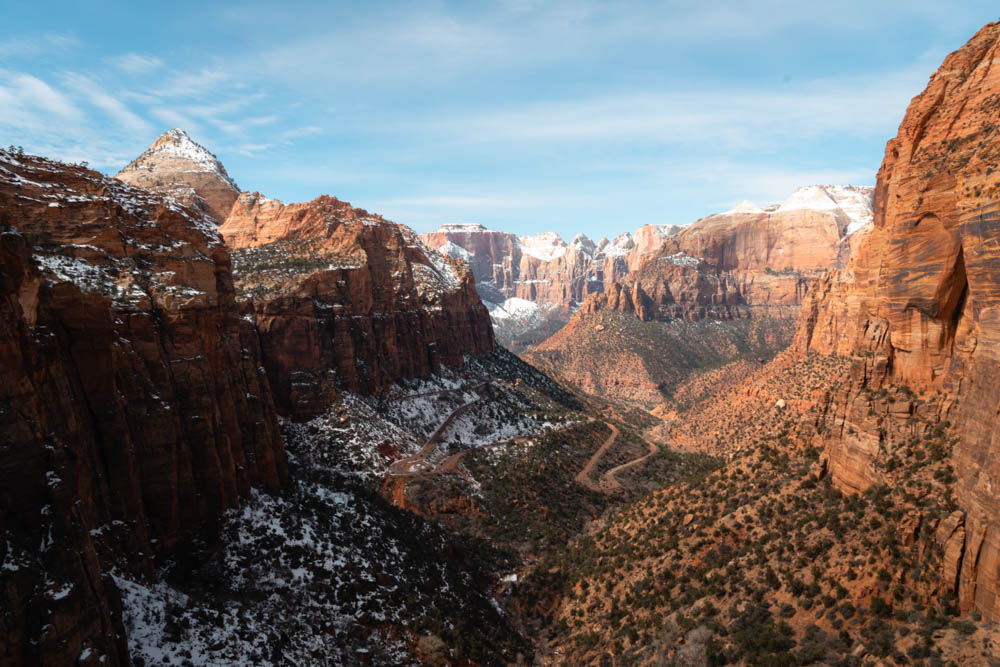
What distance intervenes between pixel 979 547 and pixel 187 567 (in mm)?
36877

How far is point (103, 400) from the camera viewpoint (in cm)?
2653

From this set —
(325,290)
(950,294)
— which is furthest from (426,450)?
A: (950,294)

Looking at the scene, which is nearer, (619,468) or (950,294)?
(950,294)

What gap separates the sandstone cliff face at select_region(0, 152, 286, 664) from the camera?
56.8ft

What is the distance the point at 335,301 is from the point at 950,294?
69102mm

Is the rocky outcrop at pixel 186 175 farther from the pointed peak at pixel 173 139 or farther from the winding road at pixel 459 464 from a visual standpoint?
the winding road at pixel 459 464

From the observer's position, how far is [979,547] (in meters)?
19.8

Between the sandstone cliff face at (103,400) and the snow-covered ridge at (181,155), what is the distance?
8143 cm

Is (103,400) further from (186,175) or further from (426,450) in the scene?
(186,175)

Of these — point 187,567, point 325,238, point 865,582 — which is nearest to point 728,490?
point 865,582

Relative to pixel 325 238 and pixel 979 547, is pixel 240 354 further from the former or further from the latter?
pixel 325 238

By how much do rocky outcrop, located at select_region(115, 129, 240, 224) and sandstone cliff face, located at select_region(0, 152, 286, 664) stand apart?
67.4 metres

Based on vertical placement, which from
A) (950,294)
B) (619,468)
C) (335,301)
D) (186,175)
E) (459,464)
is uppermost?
(186,175)

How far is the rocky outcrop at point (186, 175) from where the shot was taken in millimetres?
97094
